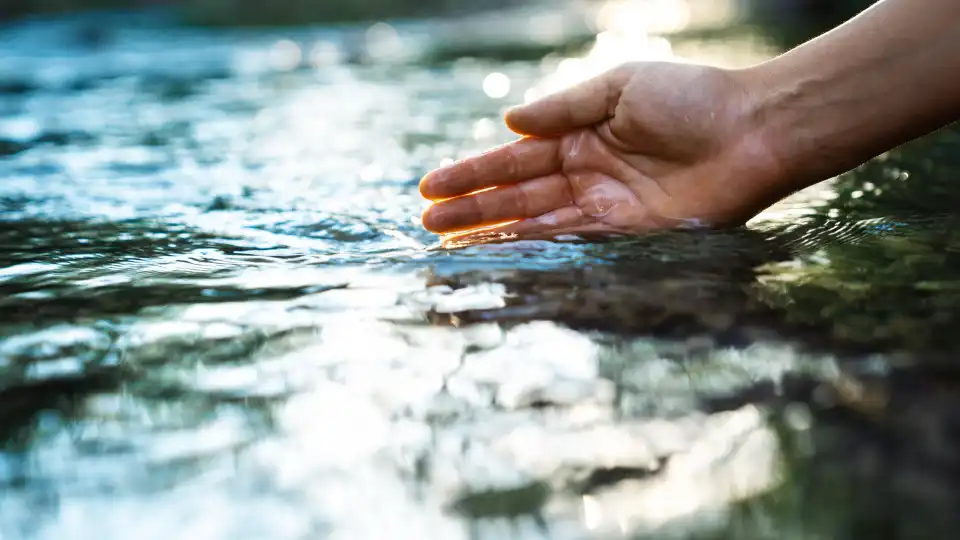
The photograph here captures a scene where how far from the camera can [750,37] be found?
38.9ft

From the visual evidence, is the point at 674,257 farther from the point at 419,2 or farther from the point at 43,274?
the point at 419,2

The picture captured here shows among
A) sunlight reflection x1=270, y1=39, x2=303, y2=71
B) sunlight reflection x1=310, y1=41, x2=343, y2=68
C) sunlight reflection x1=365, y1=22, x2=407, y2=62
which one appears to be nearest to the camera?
sunlight reflection x1=270, y1=39, x2=303, y2=71

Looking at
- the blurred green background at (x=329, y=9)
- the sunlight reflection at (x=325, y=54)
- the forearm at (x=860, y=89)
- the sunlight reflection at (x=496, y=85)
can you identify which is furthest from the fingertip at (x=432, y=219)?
the blurred green background at (x=329, y=9)

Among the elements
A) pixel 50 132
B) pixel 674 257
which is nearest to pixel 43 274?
pixel 674 257

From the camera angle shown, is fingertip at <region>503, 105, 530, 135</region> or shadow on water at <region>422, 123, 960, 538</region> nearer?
shadow on water at <region>422, 123, 960, 538</region>

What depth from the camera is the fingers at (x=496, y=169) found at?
2.58 m

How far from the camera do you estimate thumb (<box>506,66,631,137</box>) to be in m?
2.50

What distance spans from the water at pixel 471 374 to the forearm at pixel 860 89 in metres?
0.24

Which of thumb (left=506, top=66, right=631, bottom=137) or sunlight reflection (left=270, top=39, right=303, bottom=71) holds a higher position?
sunlight reflection (left=270, top=39, right=303, bottom=71)

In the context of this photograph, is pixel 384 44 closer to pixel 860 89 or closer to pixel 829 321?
pixel 860 89

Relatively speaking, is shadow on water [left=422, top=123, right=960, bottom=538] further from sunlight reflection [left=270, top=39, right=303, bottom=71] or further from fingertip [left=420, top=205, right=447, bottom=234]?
sunlight reflection [left=270, top=39, right=303, bottom=71]

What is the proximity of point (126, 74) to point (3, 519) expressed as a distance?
866cm

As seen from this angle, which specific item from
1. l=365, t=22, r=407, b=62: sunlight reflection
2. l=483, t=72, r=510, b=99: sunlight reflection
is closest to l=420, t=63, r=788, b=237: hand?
l=483, t=72, r=510, b=99: sunlight reflection

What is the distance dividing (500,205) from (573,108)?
1.18ft
